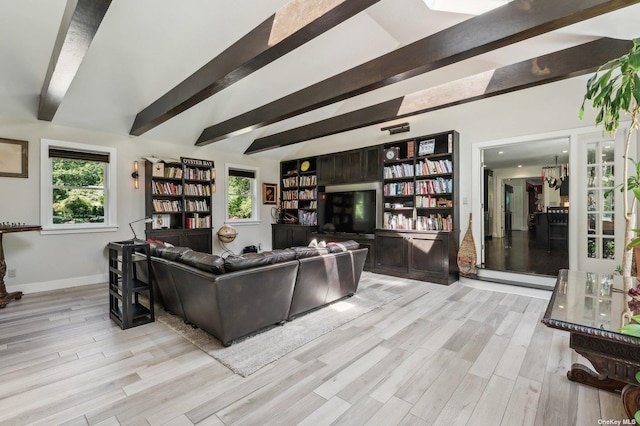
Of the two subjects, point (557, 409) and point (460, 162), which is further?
point (460, 162)

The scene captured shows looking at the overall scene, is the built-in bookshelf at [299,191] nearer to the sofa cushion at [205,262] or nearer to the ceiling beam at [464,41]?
the ceiling beam at [464,41]

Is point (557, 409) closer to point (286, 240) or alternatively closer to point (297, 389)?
point (297, 389)

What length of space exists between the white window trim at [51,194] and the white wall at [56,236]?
6 cm

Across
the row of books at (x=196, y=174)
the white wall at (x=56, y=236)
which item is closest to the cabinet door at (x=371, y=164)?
the row of books at (x=196, y=174)

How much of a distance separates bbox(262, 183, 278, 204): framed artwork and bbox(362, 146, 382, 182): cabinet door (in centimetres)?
261

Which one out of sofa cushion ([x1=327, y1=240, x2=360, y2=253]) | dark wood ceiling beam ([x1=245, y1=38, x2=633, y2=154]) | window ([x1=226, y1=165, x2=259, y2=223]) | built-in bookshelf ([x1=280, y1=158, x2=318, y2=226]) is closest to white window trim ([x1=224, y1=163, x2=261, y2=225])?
window ([x1=226, y1=165, x2=259, y2=223])

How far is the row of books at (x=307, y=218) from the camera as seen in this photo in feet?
21.9

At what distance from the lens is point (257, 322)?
2.61 meters

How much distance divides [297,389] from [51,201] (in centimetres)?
477

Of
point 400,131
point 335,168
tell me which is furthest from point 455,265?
point 335,168

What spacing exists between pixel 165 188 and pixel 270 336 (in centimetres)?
396

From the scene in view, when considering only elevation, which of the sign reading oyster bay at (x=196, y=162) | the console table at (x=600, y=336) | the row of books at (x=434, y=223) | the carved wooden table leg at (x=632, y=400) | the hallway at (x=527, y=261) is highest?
the sign reading oyster bay at (x=196, y=162)

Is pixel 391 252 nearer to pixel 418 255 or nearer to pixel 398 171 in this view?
pixel 418 255

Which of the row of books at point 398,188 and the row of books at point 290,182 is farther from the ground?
the row of books at point 290,182
